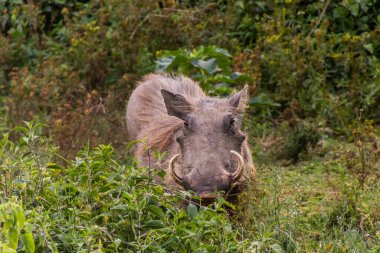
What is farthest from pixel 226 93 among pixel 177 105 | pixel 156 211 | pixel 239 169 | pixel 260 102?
pixel 156 211

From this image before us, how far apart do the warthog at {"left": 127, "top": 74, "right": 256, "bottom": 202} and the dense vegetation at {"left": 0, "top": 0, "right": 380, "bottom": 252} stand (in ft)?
0.50

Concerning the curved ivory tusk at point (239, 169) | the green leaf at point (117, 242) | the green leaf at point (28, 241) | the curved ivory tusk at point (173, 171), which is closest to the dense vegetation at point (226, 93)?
the curved ivory tusk at point (239, 169)

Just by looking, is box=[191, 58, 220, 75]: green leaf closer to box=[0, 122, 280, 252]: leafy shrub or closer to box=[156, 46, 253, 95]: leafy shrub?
box=[156, 46, 253, 95]: leafy shrub

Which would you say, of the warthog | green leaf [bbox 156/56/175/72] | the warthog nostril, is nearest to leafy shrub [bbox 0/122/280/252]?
the warthog nostril

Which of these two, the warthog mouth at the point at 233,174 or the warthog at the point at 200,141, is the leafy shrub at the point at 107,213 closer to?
the warthog at the point at 200,141

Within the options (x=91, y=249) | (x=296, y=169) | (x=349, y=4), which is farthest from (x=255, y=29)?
(x=91, y=249)

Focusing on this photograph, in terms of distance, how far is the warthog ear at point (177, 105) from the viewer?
5.70 meters

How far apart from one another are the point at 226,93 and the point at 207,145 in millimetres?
2024

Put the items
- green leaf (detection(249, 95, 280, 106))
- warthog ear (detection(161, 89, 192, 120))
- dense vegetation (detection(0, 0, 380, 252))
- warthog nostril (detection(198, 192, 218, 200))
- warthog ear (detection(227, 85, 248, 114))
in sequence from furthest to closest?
1. green leaf (detection(249, 95, 280, 106))
2. warthog ear (detection(227, 85, 248, 114))
3. warthog ear (detection(161, 89, 192, 120))
4. warthog nostril (detection(198, 192, 218, 200))
5. dense vegetation (detection(0, 0, 380, 252))

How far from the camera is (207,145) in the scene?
17.3ft

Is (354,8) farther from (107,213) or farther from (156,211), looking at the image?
(107,213)

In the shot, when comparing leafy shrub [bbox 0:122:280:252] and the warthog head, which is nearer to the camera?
leafy shrub [bbox 0:122:280:252]

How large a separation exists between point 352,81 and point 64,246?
4.61 meters

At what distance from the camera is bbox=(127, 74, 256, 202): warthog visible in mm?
5004
